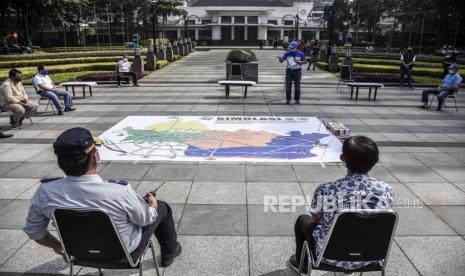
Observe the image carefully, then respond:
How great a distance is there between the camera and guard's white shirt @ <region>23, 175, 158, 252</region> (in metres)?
3.04

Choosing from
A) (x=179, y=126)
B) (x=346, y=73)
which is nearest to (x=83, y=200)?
(x=179, y=126)

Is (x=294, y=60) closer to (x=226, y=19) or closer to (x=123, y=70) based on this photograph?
(x=123, y=70)

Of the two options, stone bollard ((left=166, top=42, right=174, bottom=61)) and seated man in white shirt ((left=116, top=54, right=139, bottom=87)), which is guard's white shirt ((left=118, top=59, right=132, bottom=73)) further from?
stone bollard ((left=166, top=42, right=174, bottom=61))

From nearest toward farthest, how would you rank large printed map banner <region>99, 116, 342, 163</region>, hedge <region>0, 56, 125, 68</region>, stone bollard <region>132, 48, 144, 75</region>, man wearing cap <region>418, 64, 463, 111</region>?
large printed map banner <region>99, 116, 342, 163</region>, man wearing cap <region>418, 64, 463, 111</region>, stone bollard <region>132, 48, 144, 75</region>, hedge <region>0, 56, 125, 68</region>

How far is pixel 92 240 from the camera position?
9.99ft

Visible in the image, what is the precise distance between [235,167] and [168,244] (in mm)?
3282

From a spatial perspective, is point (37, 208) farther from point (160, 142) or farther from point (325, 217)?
point (160, 142)

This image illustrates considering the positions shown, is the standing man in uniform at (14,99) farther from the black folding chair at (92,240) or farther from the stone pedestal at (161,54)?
the stone pedestal at (161,54)

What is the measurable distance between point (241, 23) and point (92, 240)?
245 ft

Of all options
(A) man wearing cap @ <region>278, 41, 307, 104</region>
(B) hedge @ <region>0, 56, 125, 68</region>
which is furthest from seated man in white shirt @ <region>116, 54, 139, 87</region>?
(B) hedge @ <region>0, 56, 125, 68</region>

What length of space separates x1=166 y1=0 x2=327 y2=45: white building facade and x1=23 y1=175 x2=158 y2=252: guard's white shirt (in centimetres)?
7091

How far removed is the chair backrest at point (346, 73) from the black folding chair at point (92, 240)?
1505cm

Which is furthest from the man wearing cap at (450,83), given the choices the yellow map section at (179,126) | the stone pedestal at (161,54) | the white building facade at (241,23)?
the white building facade at (241,23)

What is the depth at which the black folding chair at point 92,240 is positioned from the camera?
2.90 m
